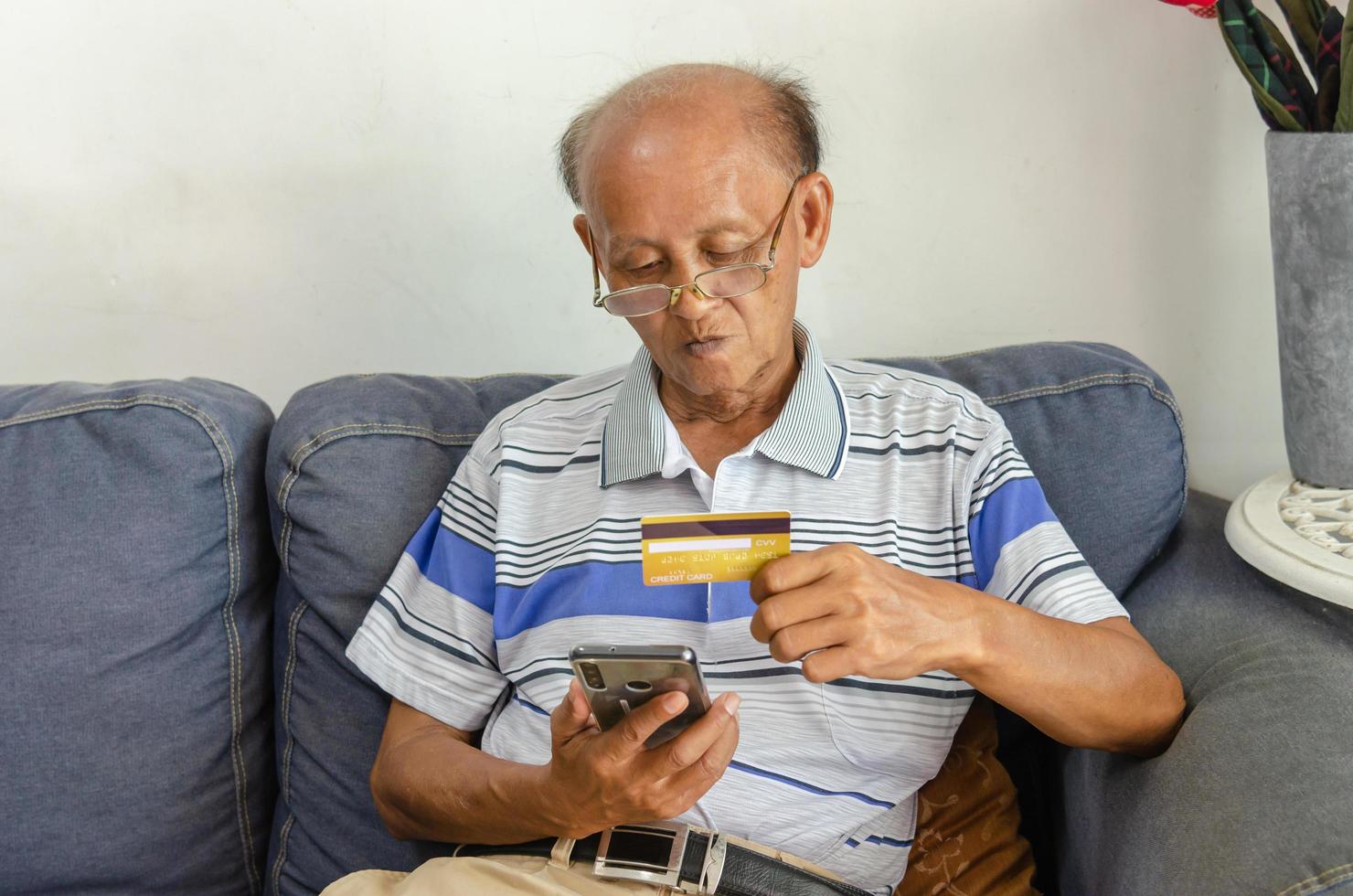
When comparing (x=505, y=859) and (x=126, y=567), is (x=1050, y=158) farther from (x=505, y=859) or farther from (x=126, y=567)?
(x=126, y=567)

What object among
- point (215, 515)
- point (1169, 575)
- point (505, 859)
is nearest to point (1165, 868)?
point (1169, 575)

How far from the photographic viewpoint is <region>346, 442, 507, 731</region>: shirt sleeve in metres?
1.37

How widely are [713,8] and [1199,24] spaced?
760 mm

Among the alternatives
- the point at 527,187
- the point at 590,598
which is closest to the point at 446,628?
the point at 590,598

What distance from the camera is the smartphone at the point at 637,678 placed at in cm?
91

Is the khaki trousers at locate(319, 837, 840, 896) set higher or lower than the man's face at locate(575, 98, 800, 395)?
lower

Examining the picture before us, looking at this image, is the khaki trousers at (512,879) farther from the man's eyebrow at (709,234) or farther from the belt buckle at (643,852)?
the man's eyebrow at (709,234)

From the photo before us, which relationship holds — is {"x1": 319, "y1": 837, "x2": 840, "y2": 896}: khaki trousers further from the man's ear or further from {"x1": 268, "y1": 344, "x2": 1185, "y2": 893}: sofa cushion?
the man's ear

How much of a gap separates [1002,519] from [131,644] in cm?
108

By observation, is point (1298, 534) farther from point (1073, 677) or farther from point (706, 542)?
point (706, 542)

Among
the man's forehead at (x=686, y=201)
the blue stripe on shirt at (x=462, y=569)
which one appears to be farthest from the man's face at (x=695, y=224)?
the blue stripe on shirt at (x=462, y=569)

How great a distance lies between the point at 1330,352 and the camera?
1404 millimetres

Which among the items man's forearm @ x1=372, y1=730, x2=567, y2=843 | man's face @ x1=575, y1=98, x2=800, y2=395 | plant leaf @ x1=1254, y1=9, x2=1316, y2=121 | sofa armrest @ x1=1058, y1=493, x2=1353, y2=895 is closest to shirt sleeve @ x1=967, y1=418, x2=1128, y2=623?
sofa armrest @ x1=1058, y1=493, x2=1353, y2=895

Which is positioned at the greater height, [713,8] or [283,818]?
[713,8]
